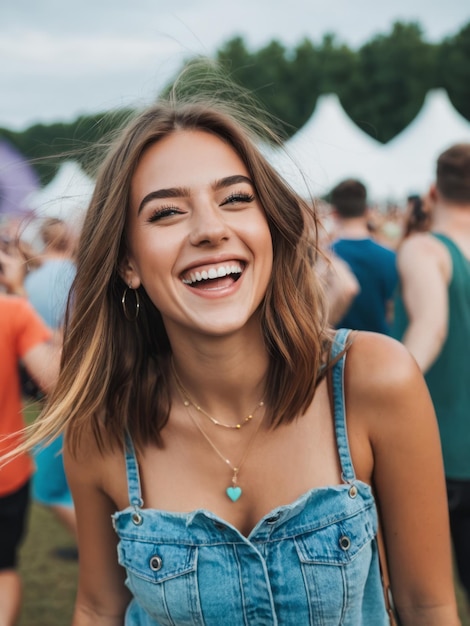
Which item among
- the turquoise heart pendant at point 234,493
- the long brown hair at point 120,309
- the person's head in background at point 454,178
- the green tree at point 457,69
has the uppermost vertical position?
the green tree at point 457,69

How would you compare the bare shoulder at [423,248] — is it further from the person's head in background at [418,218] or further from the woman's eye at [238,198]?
the person's head in background at [418,218]

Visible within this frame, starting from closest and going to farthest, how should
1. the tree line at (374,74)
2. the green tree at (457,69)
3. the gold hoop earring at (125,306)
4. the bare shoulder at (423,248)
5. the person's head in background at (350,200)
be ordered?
the gold hoop earring at (125,306)
the bare shoulder at (423,248)
the person's head in background at (350,200)
the green tree at (457,69)
the tree line at (374,74)

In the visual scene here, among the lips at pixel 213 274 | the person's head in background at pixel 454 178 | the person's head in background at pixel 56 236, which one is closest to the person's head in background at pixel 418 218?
the person's head in background at pixel 454 178

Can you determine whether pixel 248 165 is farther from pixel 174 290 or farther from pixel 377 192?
pixel 377 192

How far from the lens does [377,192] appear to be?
16.4m

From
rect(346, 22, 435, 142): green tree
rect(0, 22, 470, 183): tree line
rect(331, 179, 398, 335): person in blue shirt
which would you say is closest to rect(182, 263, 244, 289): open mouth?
rect(331, 179, 398, 335): person in blue shirt

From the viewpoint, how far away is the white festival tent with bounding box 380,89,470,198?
51.9 ft

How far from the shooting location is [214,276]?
1813 mm

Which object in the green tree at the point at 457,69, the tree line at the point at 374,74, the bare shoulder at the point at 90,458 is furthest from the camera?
the tree line at the point at 374,74

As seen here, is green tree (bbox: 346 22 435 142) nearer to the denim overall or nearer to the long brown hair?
the long brown hair

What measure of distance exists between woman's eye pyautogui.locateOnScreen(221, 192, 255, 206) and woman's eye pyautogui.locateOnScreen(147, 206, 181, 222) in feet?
0.41

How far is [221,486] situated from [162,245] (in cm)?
65

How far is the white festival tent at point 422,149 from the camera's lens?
15.8 meters

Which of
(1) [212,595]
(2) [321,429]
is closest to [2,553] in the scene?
(1) [212,595]
